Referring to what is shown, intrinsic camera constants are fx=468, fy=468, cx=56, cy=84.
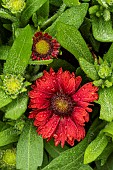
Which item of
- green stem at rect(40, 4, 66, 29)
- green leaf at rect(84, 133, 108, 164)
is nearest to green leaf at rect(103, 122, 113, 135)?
green leaf at rect(84, 133, 108, 164)

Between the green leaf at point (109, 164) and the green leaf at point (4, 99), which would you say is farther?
the green leaf at point (109, 164)

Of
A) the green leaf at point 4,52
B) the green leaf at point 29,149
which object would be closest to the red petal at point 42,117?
the green leaf at point 29,149

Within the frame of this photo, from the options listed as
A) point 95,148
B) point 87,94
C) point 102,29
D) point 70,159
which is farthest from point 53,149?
point 102,29

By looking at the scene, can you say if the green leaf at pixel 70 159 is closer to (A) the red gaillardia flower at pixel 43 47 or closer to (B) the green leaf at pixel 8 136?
(B) the green leaf at pixel 8 136

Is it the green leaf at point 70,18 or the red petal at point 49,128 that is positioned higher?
the green leaf at point 70,18

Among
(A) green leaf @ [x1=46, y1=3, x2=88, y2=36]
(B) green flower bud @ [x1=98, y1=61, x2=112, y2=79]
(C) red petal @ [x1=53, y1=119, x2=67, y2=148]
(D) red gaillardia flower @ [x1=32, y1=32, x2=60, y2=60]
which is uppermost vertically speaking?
(A) green leaf @ [x1=46, y1=3, x2=88, y2=36]

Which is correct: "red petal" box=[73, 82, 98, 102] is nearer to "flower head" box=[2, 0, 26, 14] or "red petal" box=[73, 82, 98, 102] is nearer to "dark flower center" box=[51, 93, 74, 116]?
"dark flower center" box=[51, 93, 74, 116]

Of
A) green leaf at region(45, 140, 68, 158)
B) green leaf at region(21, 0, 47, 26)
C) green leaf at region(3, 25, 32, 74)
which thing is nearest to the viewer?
green leaf at region(3, 25, 32, 74)
